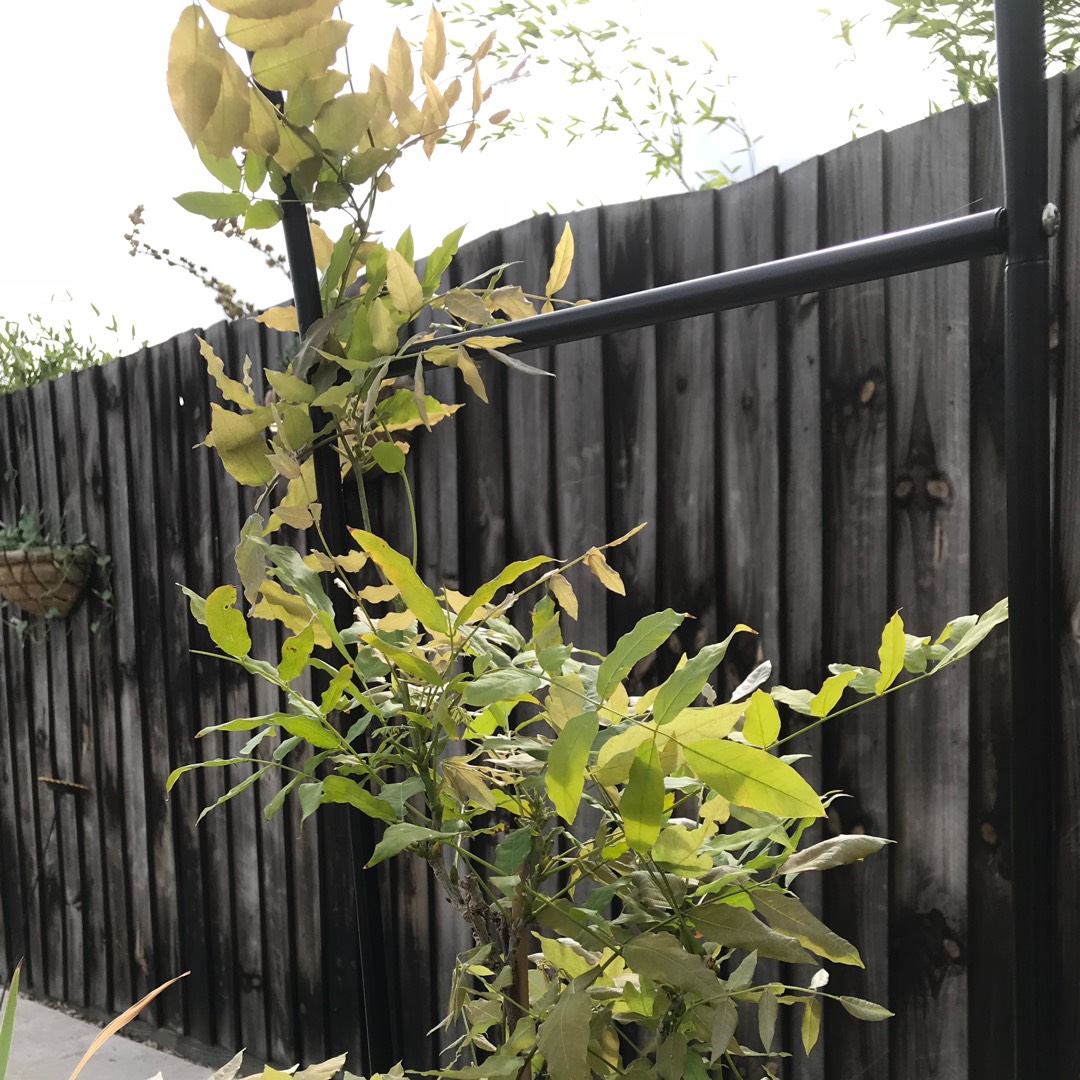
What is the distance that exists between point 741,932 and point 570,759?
4.8 inches

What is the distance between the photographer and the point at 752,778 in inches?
15.5

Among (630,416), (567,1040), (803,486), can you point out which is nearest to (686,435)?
(630,416)

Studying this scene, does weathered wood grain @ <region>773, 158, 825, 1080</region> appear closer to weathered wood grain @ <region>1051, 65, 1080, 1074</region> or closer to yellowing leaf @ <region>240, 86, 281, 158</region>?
weathered wood grain @ <region>1051, 65, 1080, 1074</region>

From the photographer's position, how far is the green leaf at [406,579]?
44cm

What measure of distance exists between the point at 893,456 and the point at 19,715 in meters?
2.93

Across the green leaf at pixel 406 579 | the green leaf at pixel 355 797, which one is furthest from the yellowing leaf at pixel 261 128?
the green leaf at pixel 355 797

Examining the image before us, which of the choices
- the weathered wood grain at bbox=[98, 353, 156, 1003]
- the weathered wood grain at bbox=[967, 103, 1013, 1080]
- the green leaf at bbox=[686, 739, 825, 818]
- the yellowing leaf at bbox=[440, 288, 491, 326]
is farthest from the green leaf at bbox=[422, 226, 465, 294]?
the weathered wood grain at bbox=[98, 353, 156, 1003]

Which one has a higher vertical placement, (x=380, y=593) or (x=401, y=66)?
(x=401, y=66)

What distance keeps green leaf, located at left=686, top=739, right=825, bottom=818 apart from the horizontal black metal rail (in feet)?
0.70

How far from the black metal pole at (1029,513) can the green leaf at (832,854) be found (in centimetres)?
7

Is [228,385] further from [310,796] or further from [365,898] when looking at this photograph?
[365,898]

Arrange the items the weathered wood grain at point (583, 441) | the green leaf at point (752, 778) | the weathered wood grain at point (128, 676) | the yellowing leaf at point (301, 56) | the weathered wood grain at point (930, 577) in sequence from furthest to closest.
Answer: the weathered wood grain at point (128, 676), the weathered wood grain at point (583, 441), the weathered wood grain at point (930, 577), the yellowing leaf at point (301, 56), the green leaf at point (752, 778)

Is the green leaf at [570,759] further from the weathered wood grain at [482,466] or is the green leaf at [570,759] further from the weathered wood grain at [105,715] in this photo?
the weathered wood grain at [105,715]

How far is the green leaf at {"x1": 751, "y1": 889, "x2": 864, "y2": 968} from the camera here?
43 cm
